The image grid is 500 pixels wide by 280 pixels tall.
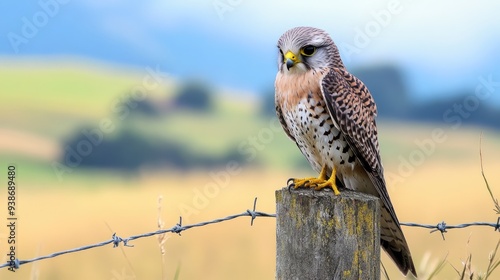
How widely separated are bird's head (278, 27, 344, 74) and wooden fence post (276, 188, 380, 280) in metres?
1.35

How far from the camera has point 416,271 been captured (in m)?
3.97

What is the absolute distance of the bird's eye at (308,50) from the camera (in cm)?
423

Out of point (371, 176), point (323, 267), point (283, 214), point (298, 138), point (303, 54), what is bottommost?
point (323, 267)

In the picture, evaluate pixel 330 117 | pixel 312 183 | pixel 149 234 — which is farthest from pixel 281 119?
pixel 149 234

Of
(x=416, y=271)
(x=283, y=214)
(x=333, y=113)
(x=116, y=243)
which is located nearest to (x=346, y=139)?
(x=333, y=113)

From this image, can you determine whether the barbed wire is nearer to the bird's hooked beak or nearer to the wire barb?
the wire barb

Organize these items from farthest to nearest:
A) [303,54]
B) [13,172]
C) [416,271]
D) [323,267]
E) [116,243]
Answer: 1. [13,172]
2. [303,54]
3. [416,271]
4. [116,243]
5. [323,267]

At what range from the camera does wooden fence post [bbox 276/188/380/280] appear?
2922 mm

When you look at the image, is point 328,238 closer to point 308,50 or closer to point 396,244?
point 396,244

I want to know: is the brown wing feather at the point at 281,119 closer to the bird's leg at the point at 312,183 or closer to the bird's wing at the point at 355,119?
the bird's wing at the point at 355,119

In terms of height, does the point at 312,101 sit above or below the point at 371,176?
above

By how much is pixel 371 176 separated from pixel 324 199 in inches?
50.8

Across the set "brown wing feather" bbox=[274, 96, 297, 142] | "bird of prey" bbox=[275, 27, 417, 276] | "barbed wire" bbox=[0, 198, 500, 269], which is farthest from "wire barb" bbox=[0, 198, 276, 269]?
"brown wing feather" bbox=[274, 96, 297, 142]

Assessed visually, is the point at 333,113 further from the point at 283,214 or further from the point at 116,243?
the point at 116,243
